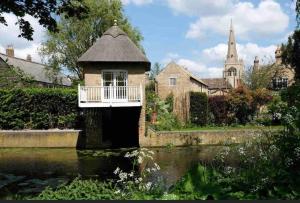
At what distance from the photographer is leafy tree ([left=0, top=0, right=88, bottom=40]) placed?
449 inches

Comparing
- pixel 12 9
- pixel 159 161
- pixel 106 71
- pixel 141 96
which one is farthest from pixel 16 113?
pixel 12 9

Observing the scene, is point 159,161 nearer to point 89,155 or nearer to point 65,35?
point 89,155

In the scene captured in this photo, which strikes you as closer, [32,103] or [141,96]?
[141,96]

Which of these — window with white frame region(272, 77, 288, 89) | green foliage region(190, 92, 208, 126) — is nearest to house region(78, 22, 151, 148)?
green foliage region(190, 92, 208, 126)

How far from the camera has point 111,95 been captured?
2733 cm

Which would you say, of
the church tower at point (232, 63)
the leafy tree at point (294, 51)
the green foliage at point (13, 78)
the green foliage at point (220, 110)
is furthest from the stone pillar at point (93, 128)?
the church tower at point (232, 63)

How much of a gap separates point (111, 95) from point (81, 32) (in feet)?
80.3

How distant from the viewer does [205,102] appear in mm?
34938

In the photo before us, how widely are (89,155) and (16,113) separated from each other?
334 inches

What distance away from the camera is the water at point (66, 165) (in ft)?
49.8

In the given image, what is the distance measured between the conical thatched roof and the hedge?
380 centimetres

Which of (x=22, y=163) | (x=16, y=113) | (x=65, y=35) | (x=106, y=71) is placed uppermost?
(x=65, y=35)

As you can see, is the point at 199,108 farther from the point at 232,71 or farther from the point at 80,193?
the point at 232,71

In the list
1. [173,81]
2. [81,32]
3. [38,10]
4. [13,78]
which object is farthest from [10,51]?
[38,10]
